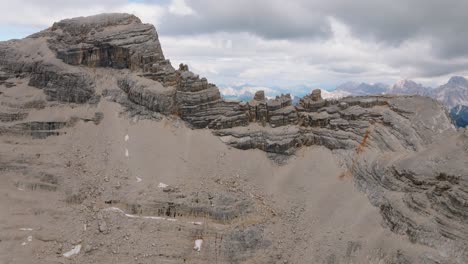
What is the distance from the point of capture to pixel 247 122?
71.4 metres

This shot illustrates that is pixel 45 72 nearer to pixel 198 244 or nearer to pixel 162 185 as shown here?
pixel 162 185

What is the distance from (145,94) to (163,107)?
3839mm

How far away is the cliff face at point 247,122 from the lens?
50375 mm

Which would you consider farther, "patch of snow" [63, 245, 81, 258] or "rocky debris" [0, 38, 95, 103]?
"rocky debris" [0, 38, 95, 103]

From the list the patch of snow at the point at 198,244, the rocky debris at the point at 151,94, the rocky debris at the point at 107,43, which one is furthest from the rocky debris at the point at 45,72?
the patch of snow at the point at 198,244

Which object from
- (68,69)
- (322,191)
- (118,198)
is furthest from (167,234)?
(68,69)

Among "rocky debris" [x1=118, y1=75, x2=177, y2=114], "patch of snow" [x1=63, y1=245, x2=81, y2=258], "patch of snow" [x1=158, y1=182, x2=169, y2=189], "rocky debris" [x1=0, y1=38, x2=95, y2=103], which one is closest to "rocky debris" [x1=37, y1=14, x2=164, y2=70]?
"rocky debris" [x1=0, y1=38, x2=95, y2=103]

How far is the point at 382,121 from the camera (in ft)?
211

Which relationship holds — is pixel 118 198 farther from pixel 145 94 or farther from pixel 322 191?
pixel 322 191

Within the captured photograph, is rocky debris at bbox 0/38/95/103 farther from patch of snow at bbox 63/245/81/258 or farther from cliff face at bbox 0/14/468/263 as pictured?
patch of snow at bbox 63/245/81/258

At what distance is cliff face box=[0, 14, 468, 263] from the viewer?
50375 millimetres

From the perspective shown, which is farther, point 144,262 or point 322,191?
point 322,191

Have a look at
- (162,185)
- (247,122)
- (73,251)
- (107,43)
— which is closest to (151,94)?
(107,43)

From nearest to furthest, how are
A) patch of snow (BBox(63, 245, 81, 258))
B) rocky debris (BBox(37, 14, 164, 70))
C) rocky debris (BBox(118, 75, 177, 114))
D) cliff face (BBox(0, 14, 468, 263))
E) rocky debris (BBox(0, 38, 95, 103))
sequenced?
1. cliff face (BBox(0, 14, 468, 263))
2. patch of snow (BBox(63, 245, 81, 258))
3. rocky debris (BBox(118, 75, 177, 114))
4. rocky debris (BBox(0, 38, 95, 103))
5. rocky debris (BBox(37, 14, 164, 70))
